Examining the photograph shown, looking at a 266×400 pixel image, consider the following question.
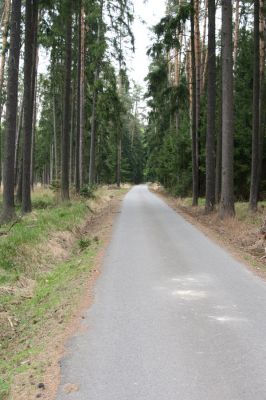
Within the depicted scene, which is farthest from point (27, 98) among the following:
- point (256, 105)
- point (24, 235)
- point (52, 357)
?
point (52, 357)

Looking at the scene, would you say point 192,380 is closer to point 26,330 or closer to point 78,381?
point 78,381

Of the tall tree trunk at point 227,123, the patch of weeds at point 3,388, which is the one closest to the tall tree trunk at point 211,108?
the tall tree trunk at point 227,123

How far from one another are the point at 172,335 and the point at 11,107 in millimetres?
11470

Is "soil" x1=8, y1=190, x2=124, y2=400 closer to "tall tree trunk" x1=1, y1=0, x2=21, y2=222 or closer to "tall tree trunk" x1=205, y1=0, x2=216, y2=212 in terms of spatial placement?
"tall tree trunk" x1=1, y1=0, x2=21, y2=222

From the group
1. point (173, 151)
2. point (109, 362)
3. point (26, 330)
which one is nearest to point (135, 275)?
point (26, 330)

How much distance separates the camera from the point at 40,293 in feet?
28.3

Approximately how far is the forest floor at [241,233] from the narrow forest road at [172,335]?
2.51 ft

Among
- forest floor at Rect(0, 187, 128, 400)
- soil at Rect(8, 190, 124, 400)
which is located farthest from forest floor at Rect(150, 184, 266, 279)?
soil at Rect(8, 190, 124, 400)

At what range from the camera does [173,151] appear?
33.6 meters

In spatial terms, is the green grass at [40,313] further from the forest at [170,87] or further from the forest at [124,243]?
the forest at [170,87]

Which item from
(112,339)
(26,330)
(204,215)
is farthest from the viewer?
(204,215)

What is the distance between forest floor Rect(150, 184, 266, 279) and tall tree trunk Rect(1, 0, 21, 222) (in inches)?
258

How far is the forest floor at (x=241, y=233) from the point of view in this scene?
11083 millimetres

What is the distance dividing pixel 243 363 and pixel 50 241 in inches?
317
